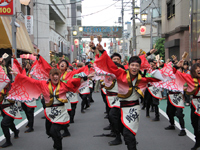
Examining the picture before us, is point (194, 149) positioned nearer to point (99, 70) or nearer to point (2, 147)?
point (99, 70)

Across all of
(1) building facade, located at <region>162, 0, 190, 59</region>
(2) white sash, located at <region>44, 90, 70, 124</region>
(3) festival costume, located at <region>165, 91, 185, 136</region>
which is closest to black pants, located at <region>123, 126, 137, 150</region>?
(2) white sash, located at <region>44, 90, 70, 124</region>


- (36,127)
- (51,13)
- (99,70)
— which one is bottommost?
(36,127)

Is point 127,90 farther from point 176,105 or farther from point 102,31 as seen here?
point 102,31

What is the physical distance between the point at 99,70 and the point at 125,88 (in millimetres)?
549

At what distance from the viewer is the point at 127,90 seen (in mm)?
4461

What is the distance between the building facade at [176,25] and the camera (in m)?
20.3

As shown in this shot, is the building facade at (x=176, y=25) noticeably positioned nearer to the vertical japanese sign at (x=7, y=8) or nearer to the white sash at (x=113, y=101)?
the vertical japanese sign at (x=7, y=8)

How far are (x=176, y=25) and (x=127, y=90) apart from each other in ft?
62.8

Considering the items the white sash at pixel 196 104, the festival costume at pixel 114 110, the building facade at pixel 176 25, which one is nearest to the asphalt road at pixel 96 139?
the festival costume at pixel 114 110

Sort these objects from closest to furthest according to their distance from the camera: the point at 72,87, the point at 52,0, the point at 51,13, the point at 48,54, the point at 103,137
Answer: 1. the point at 72,87
2. the point at 103,137
3. the point at 48,54
4. the point at 52,0
5. the point at 51,13

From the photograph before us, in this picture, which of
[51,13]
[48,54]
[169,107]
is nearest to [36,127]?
[169,107]

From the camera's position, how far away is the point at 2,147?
19.0ft

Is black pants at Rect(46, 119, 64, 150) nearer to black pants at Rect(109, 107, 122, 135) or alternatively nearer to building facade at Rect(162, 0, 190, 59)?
black pants at Rect(109, 107, 122, 135)

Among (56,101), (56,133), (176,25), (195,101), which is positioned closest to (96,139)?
(56,133)
